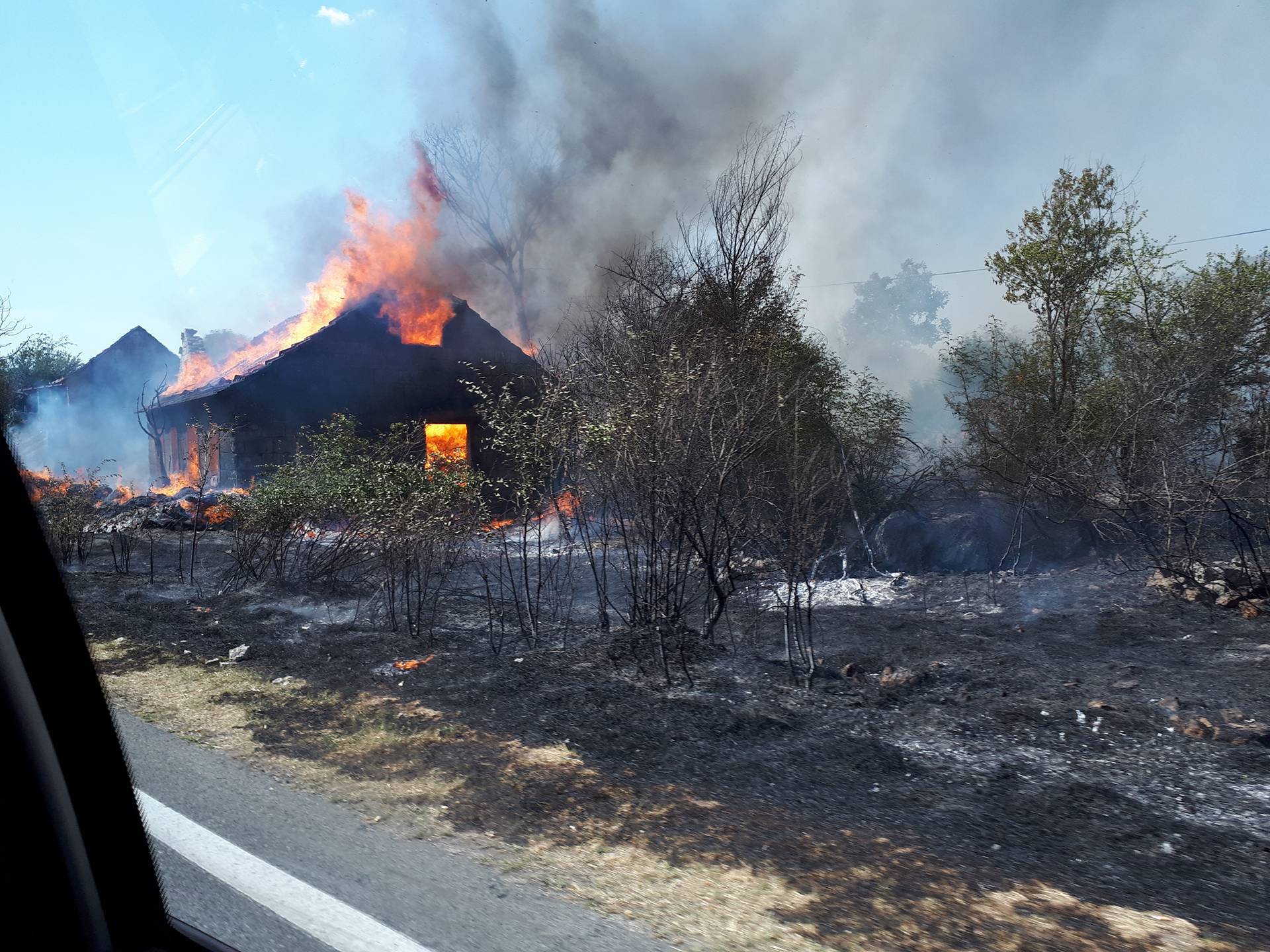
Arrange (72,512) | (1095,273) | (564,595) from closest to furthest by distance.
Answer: (564,595), (72,512), (1095,273)

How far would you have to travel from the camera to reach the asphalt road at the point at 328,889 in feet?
9.31

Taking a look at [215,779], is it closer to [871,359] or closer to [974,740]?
[974,740]

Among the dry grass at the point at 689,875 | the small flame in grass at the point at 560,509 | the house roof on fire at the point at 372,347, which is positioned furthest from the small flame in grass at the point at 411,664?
the house roof on fire at the point at 372,347

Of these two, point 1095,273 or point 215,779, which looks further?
point 1095,273

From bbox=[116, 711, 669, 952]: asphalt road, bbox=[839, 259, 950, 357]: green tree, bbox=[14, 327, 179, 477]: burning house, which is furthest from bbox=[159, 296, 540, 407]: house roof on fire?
bbox=[839, 259, 950, 357]: green tree

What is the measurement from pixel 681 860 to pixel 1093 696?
3.87 metres

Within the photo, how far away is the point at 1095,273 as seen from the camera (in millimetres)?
13242

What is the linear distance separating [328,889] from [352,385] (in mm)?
19035

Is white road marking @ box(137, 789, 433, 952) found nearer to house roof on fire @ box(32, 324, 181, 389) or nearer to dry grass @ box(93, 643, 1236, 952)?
dry grass @ box(93, 643, 1236, 952)

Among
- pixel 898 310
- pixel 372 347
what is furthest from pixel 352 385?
pixel 898 310

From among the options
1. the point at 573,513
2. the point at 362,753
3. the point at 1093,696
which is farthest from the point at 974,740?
the point at 573,513

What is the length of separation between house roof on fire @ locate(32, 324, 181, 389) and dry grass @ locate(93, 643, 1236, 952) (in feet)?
105

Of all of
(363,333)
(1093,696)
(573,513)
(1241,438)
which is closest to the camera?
(1093,696)

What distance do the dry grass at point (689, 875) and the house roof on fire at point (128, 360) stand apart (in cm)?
3189
